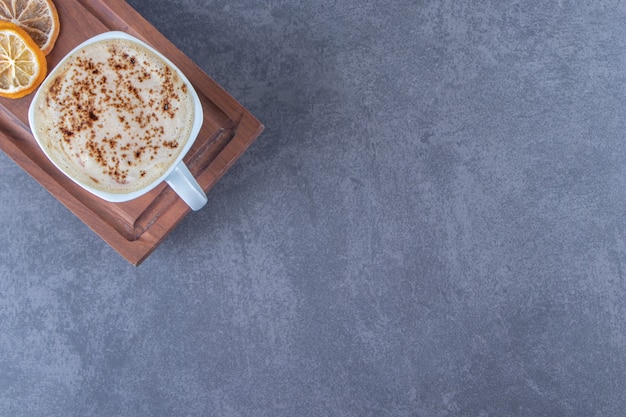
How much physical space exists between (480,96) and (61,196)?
759 mm

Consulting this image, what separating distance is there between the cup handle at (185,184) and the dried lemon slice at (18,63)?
26cm

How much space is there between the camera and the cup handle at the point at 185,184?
2.84 ft

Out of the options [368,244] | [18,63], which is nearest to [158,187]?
[18,63]

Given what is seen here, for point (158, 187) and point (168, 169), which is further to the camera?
point (158, 187)

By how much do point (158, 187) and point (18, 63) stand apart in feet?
0.88

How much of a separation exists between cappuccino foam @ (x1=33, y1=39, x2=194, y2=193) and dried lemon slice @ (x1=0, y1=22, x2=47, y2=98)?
9 centimetres

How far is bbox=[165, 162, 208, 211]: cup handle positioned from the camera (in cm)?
87

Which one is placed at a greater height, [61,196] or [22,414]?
[61,196]

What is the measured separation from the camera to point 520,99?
Answer: 116 centimetres

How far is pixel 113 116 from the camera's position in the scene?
2.77ft

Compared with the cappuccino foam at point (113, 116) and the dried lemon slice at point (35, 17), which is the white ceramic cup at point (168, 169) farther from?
the dried lemon slice at point (35, 17)

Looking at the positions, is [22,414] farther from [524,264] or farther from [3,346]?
[524,264]

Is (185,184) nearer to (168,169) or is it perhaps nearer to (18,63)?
(168,169)

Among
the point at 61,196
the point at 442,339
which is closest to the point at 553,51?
the point at 442,339
